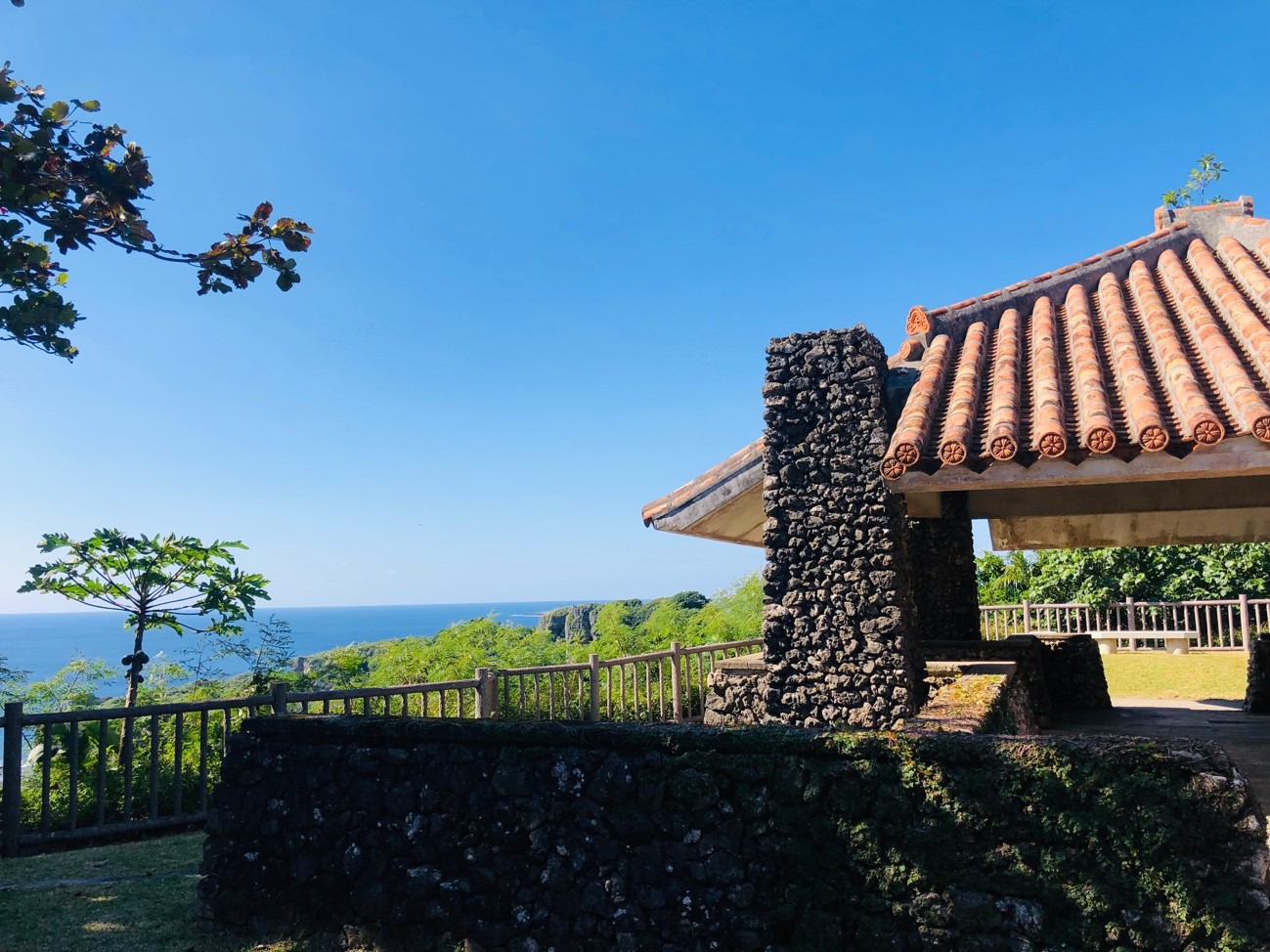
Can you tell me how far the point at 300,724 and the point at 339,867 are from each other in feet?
2.76

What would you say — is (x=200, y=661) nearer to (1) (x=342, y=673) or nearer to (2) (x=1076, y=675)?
(1) (x=342, y=673)

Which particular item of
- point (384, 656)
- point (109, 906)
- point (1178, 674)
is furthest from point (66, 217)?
point (1178, 674)

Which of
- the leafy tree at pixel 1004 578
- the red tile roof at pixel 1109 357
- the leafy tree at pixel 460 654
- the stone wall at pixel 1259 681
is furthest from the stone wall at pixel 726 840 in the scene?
the leafy tree at pixel 1004 578

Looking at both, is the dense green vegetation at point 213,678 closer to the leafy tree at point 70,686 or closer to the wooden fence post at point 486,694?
the leafy tree at point 70,686

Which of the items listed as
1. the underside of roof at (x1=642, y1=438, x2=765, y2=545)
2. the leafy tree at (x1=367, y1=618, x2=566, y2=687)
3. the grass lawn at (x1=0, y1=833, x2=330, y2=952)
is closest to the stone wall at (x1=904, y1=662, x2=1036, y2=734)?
the underside of roof at (x1=642, y1=438, x2=765, y2=545)

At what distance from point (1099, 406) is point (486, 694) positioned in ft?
21.3

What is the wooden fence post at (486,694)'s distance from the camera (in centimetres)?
939

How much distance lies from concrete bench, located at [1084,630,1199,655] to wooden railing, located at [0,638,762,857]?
12.3 metres

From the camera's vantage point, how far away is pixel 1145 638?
17734mm

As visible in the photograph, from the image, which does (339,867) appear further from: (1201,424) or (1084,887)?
(1201,424)

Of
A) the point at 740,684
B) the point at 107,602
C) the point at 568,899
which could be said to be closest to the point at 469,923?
the point at 568,899

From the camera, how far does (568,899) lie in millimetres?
4332

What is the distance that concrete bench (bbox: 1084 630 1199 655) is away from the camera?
55.6 feet

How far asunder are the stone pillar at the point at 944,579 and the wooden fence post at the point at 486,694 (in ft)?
17.8
